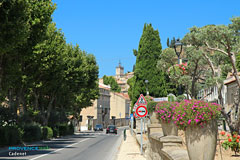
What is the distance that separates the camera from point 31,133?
3188cm

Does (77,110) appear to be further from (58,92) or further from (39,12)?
(39,12)

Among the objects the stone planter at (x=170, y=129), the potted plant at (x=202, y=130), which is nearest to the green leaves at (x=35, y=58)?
the stone planter at (x=170, y=129)

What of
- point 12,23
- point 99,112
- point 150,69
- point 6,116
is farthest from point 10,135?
point 99,112

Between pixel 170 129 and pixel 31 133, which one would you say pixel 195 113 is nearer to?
pixel 170 129

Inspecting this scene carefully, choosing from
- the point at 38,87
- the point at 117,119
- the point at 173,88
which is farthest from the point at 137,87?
the point at 117,119

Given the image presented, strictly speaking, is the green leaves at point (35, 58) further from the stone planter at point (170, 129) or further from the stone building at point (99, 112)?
the stone building at point (99, 112)

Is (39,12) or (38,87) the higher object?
(39,12)

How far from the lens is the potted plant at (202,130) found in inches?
236

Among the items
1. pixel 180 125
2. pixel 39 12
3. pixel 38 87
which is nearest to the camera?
pixel 180 125

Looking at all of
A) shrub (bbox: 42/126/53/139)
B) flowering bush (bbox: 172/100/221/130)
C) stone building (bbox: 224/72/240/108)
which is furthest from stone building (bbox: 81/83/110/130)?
flowering bush (bbox: 172/100/221/130)

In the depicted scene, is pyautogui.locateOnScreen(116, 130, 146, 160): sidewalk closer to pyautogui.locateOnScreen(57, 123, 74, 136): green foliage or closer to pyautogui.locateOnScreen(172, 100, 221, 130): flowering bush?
pyautogui.locateOnScreen(172, 100, 221, 130): flowering bush

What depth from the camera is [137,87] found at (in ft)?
180

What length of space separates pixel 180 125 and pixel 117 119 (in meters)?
106

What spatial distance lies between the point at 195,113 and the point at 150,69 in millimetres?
48324
